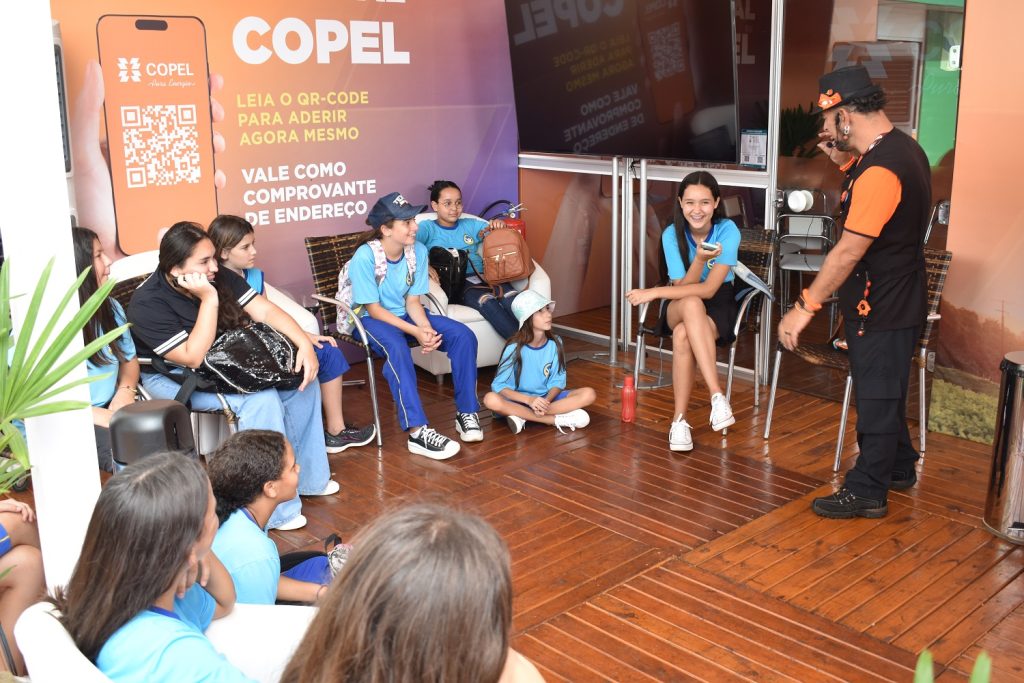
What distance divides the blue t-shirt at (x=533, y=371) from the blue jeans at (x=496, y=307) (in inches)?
27.1

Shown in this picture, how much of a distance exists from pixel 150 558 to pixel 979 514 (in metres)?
3.59

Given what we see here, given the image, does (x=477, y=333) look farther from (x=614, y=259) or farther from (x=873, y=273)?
(x=873, y=273)

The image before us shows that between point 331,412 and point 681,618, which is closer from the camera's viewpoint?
point 681,618

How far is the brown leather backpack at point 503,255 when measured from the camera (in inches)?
246

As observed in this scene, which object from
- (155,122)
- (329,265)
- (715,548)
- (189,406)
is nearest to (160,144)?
(155,122)

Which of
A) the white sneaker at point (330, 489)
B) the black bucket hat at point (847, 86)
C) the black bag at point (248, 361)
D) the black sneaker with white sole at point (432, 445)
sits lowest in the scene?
the white sneaker at point (330, 489)

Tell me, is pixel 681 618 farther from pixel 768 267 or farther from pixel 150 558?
pixel 768 267

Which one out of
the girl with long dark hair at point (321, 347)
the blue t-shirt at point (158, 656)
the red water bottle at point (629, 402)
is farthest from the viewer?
the red water bottle at point (629, 402)

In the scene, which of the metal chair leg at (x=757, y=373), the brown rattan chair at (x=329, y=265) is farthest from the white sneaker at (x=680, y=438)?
the brown rattan chair at (x=329, y=265)

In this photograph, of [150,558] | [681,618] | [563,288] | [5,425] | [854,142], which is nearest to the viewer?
[150,558]

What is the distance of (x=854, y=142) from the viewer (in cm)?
416

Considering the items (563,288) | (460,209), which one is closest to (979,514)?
(460,209)

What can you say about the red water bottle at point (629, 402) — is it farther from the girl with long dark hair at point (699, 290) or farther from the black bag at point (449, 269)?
the black bag at point (449, 269)

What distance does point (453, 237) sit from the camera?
260 inches
